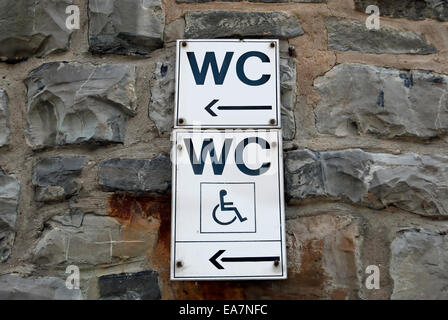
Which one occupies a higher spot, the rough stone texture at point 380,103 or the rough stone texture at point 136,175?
the rough stone texture at point 380,103

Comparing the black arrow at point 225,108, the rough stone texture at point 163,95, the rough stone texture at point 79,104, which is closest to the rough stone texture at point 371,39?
the black arrow at point 225,108

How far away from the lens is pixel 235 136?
1.20 m

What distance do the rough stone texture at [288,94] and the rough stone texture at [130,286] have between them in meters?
0.42

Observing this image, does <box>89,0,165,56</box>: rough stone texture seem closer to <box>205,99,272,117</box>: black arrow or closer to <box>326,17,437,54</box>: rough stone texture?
<box>205,99,272,117</box>: black arrow

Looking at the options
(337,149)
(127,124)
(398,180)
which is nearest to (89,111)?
(127,124)

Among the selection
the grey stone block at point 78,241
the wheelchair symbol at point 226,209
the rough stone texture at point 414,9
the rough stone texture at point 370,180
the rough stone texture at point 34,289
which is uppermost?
the rough stone texture at point 414,9

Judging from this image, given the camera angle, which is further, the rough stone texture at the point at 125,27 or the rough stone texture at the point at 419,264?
the rough stone texture at the point at 125,27

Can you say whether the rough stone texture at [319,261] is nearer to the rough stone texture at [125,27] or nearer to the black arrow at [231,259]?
the black arrow at [231,259]

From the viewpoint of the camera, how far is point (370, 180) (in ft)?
3.96

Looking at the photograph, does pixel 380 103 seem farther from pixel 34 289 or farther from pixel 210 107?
pixel 34 289

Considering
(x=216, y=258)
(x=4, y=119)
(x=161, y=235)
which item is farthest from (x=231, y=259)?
(x=4, y=119)

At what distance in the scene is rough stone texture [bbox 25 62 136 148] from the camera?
123 cm

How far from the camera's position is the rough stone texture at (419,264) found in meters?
1.16
